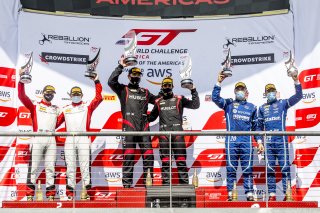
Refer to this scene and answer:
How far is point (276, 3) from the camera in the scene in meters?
12.1

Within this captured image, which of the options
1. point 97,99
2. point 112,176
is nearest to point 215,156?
point 112,176

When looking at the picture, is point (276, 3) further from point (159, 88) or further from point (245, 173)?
point (245, 173)

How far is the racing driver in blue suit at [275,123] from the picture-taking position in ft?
35.4

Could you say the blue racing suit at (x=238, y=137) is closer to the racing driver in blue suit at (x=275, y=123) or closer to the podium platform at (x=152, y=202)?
the racing driver in blue suit at (x=275, y=123)

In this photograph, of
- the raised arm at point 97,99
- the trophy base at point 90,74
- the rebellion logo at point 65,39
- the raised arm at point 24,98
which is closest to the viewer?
the trophy base at point 90,74

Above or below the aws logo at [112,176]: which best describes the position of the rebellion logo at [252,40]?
above

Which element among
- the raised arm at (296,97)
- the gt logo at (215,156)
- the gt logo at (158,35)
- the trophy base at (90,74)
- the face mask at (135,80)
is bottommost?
the gt logo at (215,156)

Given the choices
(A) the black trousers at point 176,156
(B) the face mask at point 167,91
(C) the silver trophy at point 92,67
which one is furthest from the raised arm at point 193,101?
(C) the silver trophy at point 92,67

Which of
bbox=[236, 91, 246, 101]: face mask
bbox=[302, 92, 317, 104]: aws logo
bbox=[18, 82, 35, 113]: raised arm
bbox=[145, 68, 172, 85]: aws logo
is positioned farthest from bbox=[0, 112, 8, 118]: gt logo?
bbox=[302, 92, 317, 104]: aws logo

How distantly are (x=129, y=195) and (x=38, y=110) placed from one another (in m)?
2.46

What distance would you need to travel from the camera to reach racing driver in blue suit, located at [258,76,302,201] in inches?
424

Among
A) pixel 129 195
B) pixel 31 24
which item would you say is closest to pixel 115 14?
pixel 31 24

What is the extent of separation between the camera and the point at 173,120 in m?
10.9

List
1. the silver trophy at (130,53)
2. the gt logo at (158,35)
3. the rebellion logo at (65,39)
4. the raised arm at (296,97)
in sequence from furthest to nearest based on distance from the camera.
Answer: the gt logo at (158,35), the rebellion logo at (65,39), the raised arm at (296,97), the silver trophy at (130,53)
